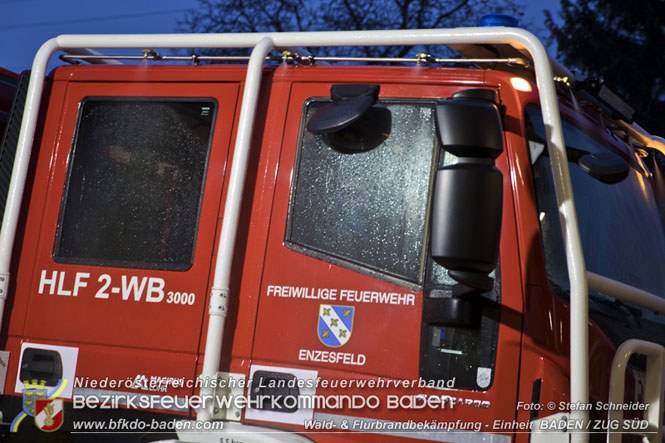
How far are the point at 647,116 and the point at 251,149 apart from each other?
46.7 ft

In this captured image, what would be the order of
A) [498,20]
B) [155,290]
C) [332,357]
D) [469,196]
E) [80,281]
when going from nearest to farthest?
[469,196]
[332,357]
[155,290]
[80,281]
[498,20]

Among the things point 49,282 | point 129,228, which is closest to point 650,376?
point 129,228

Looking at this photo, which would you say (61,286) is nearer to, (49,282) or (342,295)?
(49,282)

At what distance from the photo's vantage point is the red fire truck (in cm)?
291

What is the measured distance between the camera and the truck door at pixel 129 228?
3322 millimetres

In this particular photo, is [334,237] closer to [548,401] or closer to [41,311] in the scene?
[548,401]

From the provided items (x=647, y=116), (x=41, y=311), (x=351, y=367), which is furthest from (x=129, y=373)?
(x=647, y=116)

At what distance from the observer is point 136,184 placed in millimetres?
3541

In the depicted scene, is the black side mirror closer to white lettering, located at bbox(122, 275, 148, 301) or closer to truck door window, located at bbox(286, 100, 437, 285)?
truck door window, located at bbox(286, 100, 437, 285)

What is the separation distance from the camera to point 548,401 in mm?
2859

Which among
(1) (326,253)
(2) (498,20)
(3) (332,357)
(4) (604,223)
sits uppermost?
(2) (498,20)

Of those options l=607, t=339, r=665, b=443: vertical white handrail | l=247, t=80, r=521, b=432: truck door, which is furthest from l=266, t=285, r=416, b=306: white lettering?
l=607, t=339, r=665, b=443: vertical white handrail

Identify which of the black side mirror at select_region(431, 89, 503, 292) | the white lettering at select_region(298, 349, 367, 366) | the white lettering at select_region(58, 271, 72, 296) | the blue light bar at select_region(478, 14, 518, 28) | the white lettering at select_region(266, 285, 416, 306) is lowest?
the white lettering at select_region(298, 349, 367, 366)

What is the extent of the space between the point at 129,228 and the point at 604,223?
7.04ft
